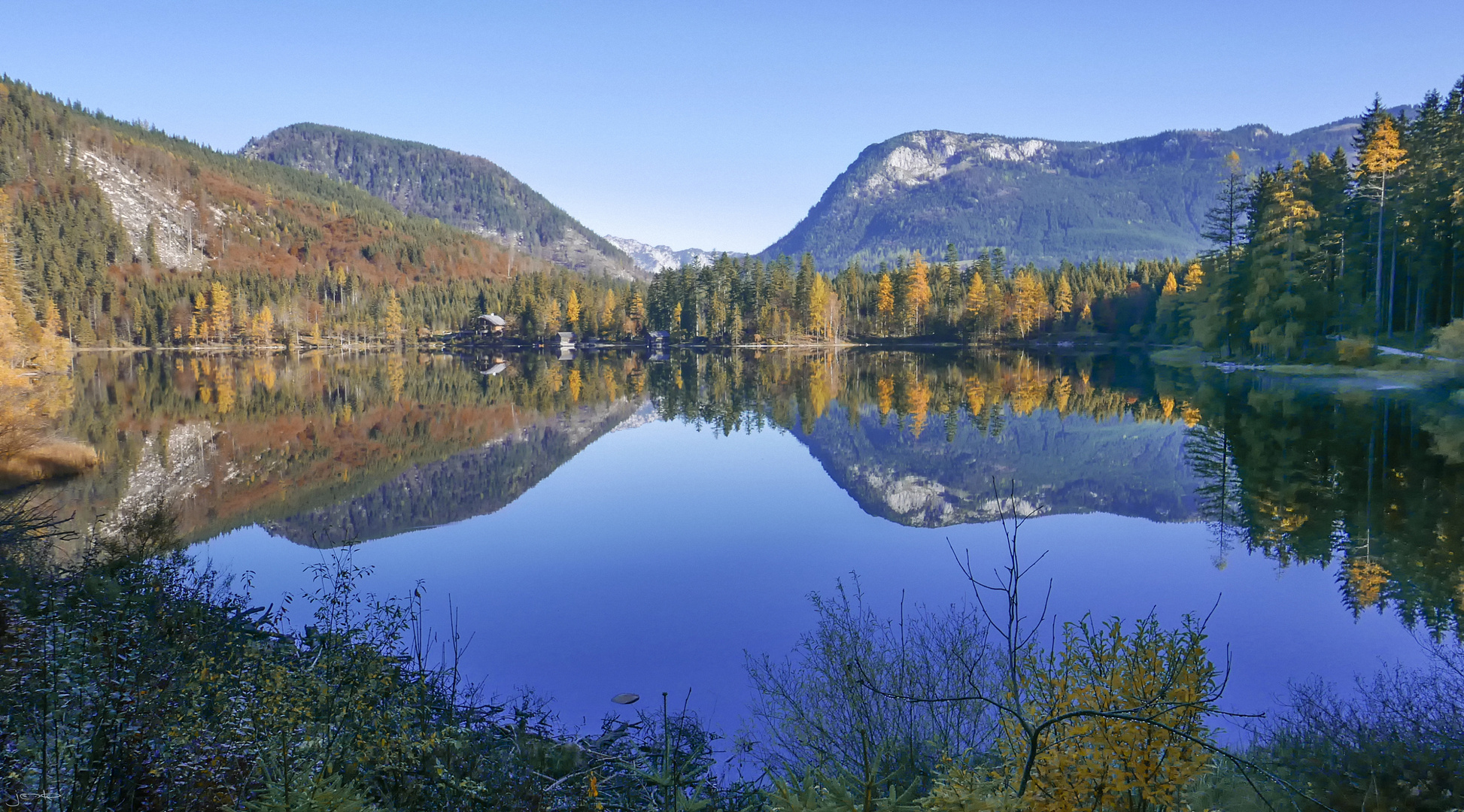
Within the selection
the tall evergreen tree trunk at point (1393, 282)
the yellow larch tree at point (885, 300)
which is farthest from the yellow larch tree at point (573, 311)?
the tall evergreen tree trunk at point (1393, 282)

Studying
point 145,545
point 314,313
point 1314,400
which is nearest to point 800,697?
point 145,545

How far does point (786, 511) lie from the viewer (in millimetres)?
20922

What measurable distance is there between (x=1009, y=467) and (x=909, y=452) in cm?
415

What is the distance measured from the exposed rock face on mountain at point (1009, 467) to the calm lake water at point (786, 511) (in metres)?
0.16

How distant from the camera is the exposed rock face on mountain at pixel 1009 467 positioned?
20812 millimetres

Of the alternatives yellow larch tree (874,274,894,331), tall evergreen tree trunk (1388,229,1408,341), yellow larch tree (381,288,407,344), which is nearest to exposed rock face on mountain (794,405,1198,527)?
tall evergreen tree trunk (1388,229,1408,341)

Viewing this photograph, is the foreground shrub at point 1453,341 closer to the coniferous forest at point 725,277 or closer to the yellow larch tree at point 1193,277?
the coniferous forest at point 725,277

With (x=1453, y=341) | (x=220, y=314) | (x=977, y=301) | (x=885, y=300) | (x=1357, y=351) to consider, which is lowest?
(x=1357, y=351)

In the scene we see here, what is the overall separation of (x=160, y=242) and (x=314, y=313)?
1988 inches

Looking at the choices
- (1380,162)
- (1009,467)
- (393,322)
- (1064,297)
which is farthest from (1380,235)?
(393,322)

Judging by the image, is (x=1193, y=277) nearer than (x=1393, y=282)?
No

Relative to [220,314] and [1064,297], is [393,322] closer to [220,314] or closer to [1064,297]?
[220,314]

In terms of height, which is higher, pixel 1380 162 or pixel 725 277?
pixel 1380 162

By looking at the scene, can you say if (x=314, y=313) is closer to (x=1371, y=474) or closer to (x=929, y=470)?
(x=929, y=470)
